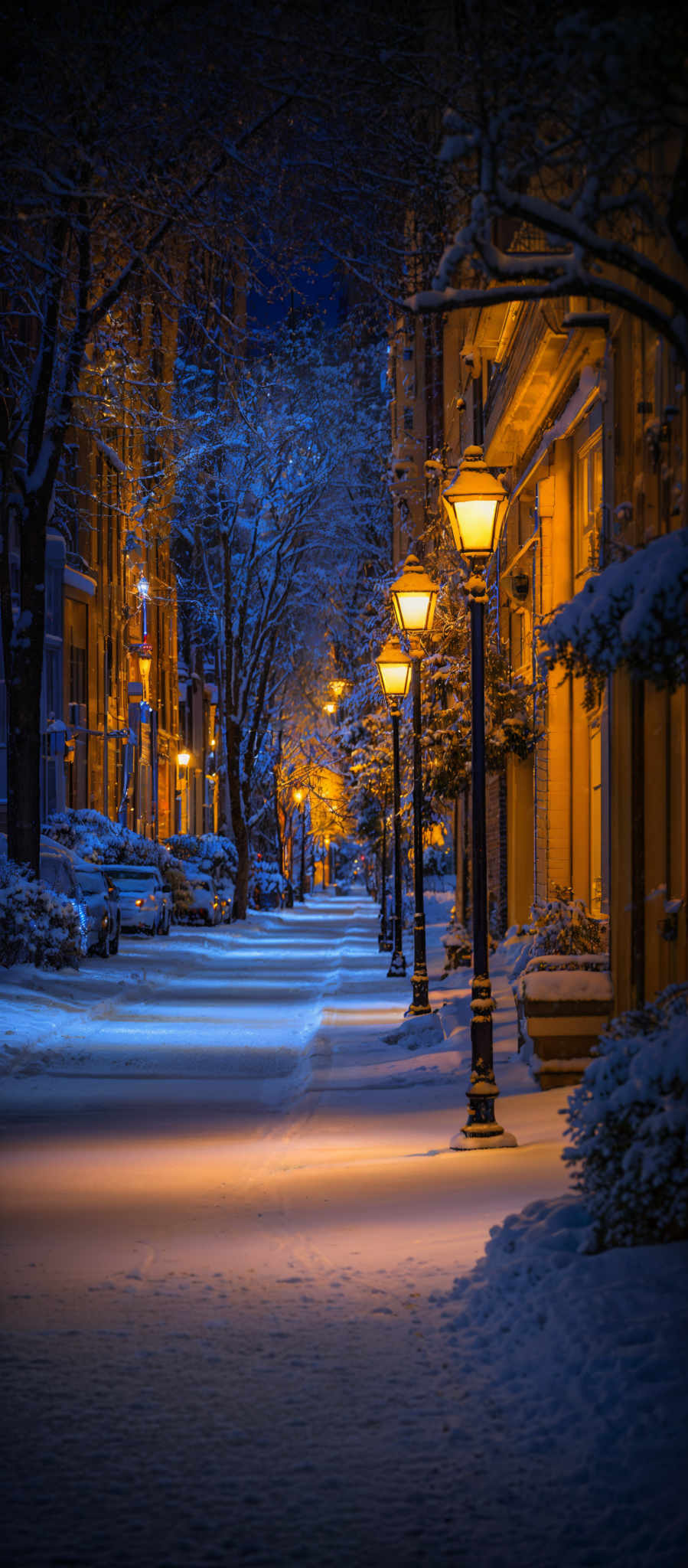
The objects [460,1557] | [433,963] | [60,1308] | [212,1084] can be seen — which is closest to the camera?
[460,1557]

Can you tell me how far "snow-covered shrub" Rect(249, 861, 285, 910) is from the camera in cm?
7009

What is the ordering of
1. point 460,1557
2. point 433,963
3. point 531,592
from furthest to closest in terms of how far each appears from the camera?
point 433,963 < point 531,592 < point 460,1557

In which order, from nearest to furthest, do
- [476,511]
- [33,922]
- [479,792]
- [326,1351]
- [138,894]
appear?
[326,1351] → [479,792] → [476,511] → [33,922] → [138,894]

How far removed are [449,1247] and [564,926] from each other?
816 cm

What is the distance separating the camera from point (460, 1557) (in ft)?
14.0

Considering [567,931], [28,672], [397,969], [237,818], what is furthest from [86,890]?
[237,818]

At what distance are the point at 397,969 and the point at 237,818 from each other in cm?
2091

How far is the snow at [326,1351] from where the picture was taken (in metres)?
4.48

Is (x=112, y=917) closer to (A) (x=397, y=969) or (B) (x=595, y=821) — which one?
(A) (x=397, y=969)

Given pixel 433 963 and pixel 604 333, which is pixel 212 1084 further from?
pixel 433 963

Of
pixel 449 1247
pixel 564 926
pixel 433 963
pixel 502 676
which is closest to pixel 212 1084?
pixel 564 926

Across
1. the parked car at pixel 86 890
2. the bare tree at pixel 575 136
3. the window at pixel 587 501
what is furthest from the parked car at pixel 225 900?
the bare tree at pixel 575 136

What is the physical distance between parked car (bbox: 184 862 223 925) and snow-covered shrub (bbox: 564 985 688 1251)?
39745mm

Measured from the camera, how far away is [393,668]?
2277 cm
